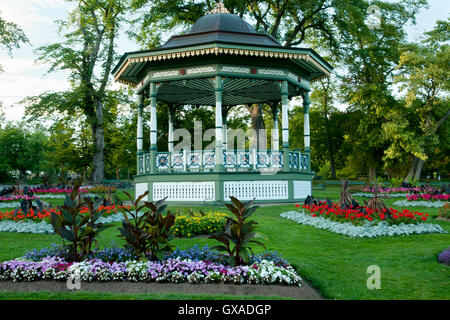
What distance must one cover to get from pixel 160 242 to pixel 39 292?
1.59 metres

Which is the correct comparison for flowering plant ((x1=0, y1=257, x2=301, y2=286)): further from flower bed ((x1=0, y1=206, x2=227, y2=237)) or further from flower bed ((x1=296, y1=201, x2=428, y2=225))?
flower bed ((x1=296, y1=201, x2=428, y2=225))

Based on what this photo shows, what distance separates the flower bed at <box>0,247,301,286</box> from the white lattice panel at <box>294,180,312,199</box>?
1063 centimetres

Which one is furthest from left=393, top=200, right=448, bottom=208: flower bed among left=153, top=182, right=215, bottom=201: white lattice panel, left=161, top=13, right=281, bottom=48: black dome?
left=161, top=13, right=281, bottom=48: black dome

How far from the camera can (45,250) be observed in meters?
5.68

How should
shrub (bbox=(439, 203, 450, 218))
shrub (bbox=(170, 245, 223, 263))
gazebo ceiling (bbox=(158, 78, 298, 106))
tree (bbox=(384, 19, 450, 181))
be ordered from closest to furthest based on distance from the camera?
shrub (bbox=(170, 245, 223, 263)) → shrub (bbox=(439, 203, 450, 218)) → gazebo ceiling (bbox=(158, 78, 298, 106)) → tree (bbox=(384, 19, 450, 181))

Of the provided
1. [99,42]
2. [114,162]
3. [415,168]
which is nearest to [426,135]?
[415,168]

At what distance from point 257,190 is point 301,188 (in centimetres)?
233

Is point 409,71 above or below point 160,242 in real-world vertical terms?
above

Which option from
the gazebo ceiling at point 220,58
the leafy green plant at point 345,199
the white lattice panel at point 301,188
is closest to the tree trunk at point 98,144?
the gazebo ceiling at point 220,58

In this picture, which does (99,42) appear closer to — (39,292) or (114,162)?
(114,162)

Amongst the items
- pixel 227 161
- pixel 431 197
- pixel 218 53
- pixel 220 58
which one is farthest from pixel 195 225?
pixel 431 197

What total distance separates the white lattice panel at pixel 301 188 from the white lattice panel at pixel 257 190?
56 cm

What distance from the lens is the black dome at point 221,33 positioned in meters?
15.4

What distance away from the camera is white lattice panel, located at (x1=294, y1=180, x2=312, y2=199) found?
15.4 m
